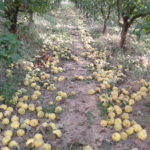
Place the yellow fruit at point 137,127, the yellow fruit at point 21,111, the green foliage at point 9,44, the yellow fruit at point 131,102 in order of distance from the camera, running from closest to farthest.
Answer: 1. the green foliage at point 9,44
2. the yellow fruit at point 137,127
3. the yellow fruit at point 21,111
4. the yellow fruit at point 131,102

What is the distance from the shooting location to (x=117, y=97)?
4.58m

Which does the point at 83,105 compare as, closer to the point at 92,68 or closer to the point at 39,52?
the point at 92,68

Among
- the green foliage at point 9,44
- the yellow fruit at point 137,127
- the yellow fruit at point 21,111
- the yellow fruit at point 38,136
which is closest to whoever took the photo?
the green foliage at point 9,44

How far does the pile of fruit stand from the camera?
12.1 ft

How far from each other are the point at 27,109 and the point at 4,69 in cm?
164

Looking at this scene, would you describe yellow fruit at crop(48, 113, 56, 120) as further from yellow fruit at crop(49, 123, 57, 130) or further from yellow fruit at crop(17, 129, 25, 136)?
yellow fruit at crop(17, 129, 25, 136)

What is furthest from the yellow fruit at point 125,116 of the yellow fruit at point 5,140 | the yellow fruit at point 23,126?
the yellow fruit at point 5,140

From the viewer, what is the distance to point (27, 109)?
4.28 m

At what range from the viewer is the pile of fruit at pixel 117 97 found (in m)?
3.68

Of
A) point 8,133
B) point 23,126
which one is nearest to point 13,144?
point 8,133

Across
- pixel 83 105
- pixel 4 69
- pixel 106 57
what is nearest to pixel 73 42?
pixel 106 57

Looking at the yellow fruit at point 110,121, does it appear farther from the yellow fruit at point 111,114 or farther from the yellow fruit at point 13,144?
the yellow fruit at point 13,144

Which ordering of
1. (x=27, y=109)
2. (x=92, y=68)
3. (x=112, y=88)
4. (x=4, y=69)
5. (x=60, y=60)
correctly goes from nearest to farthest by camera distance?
1. (x=27, y=109)
2. (x=112, y=88)
3. (x=4, y=69)
4. (x=92, y=68)
5. (x=60, y=60)

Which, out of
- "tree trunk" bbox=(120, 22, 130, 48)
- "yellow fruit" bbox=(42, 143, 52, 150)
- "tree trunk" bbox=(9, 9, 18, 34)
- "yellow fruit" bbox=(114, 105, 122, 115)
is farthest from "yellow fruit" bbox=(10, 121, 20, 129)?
"tree trunk" bbox=(120, 22, 130, 48)
